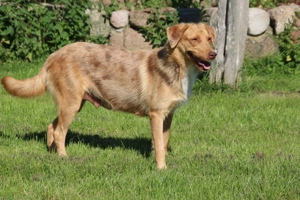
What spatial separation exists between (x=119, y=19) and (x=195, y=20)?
1.52 m

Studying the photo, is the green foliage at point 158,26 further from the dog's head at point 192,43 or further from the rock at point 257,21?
the dog's head at point 192,43

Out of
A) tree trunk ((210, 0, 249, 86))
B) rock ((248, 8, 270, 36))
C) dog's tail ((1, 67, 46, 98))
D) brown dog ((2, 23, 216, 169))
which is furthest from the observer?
rock ((248, 8, 270, 36))

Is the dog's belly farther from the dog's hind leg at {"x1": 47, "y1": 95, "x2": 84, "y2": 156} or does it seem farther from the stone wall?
the stone wall

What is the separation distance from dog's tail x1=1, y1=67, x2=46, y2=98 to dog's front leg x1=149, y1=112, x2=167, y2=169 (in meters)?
1.37

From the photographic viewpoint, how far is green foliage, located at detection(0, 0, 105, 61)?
38.7 feet

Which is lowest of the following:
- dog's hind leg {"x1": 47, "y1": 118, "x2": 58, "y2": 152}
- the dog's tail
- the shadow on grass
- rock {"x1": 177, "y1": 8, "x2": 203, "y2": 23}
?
the shadow on grass

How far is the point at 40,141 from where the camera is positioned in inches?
313

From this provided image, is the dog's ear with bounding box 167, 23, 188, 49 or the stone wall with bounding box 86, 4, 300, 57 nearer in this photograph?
the dog's ear with bounding box 167, 23, 188, 49

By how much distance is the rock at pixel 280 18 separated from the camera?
12.2m

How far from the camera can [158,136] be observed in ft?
23.1

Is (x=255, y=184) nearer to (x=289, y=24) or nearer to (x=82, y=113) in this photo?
(x=82, y=113)

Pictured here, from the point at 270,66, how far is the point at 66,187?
22.1 feet

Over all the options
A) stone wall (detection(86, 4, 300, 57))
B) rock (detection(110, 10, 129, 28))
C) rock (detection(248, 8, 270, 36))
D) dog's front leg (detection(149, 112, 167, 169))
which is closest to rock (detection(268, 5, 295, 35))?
stone wall (detection(86, 4, 300, 57))

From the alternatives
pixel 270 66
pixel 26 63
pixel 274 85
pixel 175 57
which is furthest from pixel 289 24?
pixel 175 57
